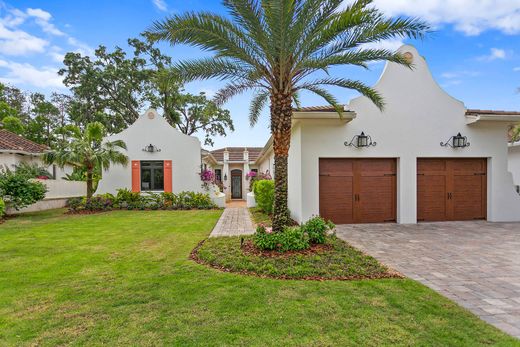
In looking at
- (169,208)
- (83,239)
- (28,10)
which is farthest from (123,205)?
(28,10)

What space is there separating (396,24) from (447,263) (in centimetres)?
518

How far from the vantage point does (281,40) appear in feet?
20.1

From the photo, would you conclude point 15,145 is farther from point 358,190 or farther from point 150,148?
point 358,190

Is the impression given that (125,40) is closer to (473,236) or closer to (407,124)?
(407,124)

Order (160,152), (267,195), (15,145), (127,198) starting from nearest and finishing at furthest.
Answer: (267,195), (127,198), (15,145), (160,152)

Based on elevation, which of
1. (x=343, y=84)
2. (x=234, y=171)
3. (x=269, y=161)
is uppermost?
(x=343, y=84)

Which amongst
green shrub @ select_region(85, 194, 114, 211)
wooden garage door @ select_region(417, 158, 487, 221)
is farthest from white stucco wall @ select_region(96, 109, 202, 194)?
wooden garage door @ select_region(417, 158, 487, 221)

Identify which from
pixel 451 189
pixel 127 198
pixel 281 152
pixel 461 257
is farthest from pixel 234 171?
pixel 461 257

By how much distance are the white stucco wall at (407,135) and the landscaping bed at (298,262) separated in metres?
3.67

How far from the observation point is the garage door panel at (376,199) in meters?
10.8

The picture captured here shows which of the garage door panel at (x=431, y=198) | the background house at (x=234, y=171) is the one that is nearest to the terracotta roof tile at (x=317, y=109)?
the garage door panel at (x=431, y=198)

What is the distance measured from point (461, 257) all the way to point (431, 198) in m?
5.15

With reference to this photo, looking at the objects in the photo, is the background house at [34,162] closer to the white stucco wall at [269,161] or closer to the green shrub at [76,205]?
the green shrub at [76,205]

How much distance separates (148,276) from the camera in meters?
5.31
